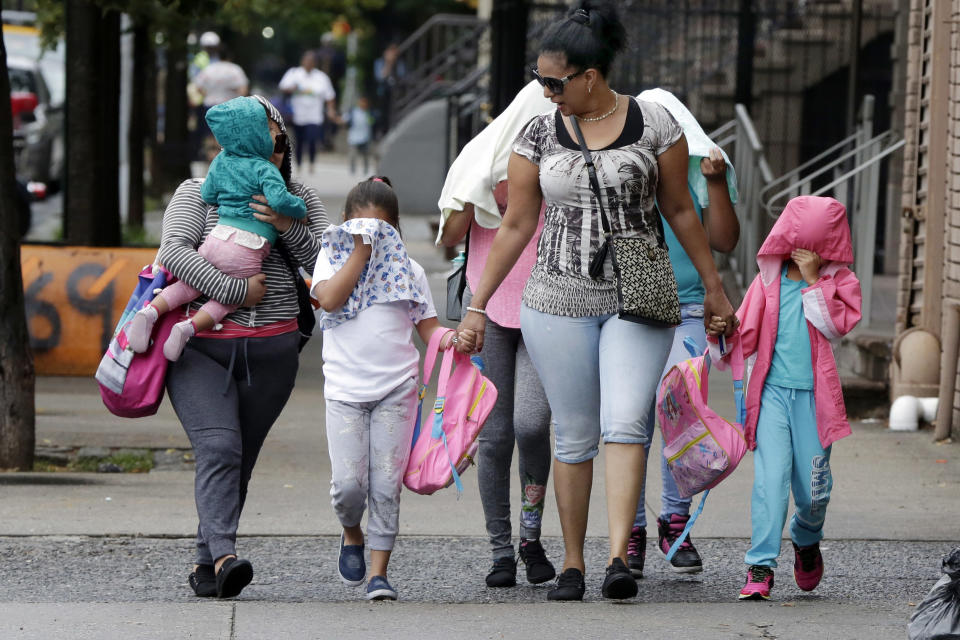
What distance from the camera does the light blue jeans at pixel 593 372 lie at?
4758 mm

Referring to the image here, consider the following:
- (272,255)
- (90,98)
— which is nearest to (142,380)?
(272,255)

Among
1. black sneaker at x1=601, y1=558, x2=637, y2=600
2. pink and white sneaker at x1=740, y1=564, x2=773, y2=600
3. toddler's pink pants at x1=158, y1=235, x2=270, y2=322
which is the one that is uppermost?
toddler's pink pants at x1=158, y1=235, x2=270, y2=322

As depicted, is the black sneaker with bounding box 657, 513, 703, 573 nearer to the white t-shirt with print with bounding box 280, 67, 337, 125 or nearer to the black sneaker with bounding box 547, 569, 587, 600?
the black sneaker with bounding box 547, 569, 587, 600

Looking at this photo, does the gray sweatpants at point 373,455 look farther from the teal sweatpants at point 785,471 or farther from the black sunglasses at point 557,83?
the teal sweatpants at point 785,471

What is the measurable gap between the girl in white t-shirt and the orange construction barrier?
4.97 m

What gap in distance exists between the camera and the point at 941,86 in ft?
28.1

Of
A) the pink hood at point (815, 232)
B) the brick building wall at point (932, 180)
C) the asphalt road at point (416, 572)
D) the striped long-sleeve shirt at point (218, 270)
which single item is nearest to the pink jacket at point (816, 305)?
the pink hood at point (815, 232)

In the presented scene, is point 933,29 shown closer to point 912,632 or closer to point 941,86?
point 941,86

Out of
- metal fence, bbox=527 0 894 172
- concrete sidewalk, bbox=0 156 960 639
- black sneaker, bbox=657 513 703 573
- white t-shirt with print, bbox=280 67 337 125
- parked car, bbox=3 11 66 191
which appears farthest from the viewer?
white t-shirt with print, bbox=280 67 337 125

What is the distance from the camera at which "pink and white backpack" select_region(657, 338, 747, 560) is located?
16.3 ft

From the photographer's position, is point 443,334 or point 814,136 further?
point 814,136

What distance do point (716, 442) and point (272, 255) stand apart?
1564mm

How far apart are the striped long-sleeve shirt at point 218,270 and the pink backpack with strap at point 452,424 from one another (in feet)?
1.69

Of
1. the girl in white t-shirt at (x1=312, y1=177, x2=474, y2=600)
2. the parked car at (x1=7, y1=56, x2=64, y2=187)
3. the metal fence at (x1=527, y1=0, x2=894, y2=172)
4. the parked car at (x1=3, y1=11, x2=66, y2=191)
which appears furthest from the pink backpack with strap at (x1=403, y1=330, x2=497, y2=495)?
the parked car at (x1=7, y1=56, x2=64, y2=187)
